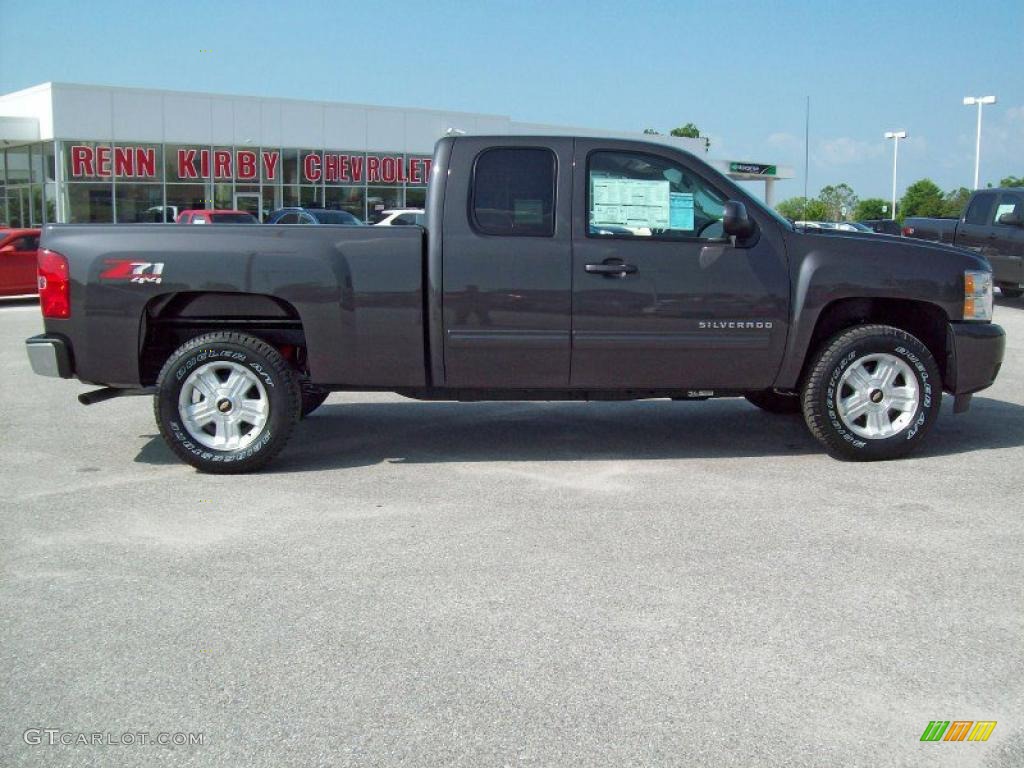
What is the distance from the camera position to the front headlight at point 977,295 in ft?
22.6

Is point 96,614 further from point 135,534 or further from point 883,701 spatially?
point 883,701

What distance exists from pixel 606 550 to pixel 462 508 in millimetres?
1025

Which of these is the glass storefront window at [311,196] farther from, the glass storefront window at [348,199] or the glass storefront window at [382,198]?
the glass storefront window at [382,198]

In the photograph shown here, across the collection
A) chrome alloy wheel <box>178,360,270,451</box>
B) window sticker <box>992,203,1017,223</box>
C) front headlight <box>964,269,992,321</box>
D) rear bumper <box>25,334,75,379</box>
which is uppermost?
window sticker <box>992,203,1017,223</box>

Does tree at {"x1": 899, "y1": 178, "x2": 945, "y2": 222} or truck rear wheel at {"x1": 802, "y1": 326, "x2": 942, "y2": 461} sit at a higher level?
tree at {"x1": 899, "y1": 178, "x2": 945, "y2": 222}

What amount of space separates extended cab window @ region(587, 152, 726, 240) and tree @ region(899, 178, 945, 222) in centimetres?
5906

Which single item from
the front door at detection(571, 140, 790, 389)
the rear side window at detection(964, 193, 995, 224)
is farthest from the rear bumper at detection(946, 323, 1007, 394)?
the rear side window at detection(964, 193, 995, 224)

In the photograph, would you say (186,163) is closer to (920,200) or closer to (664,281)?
(664,281)

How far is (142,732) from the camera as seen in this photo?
338cm

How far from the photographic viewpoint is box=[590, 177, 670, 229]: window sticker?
6.65m

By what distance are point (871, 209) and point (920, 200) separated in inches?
304

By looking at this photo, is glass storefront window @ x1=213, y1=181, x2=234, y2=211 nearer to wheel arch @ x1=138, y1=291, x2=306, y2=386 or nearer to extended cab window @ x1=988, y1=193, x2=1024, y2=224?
extended cab window @ x1=988, y1=193, x2=1024, y2=224

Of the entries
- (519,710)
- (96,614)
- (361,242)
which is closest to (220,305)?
(361,242)

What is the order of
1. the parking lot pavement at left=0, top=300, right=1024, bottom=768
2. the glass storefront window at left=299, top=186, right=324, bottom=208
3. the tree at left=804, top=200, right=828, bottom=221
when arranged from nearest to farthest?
the parking lot pavement at left=0, top=300, right=1024, bottom=768
the glass storefront window at left=299, top=186, right=324, bottom=208
the tree at left=804, top=200, right=828, bottom=221
